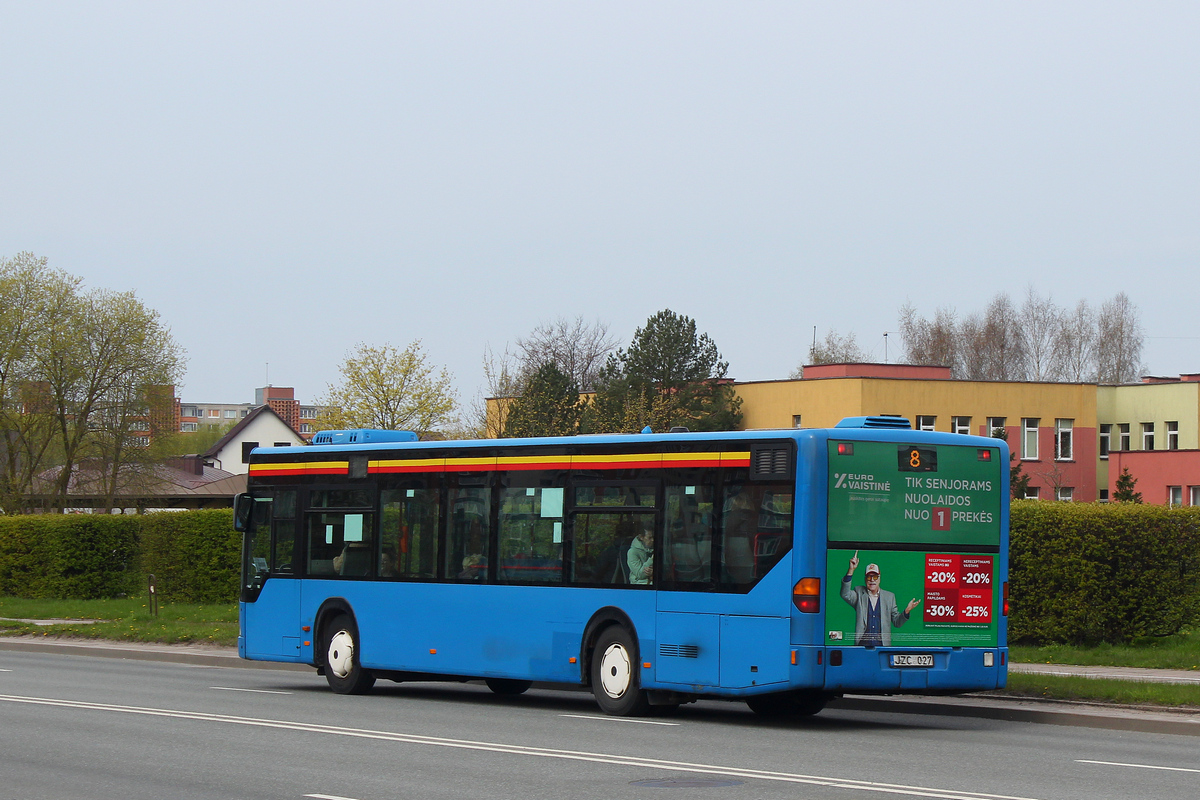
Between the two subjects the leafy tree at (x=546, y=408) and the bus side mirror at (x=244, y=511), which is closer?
the bus side mirror at (x=244, y=511)

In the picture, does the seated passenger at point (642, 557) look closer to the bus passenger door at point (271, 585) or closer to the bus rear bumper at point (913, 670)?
the bus rear bumper at point (913, 670)

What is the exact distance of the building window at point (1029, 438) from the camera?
73.6 m

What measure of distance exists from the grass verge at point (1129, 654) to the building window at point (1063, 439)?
53.4 meters

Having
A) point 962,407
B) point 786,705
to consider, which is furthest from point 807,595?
point 962,407

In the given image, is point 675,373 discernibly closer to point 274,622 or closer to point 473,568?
point 274,622

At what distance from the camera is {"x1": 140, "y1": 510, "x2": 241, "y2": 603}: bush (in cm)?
3469

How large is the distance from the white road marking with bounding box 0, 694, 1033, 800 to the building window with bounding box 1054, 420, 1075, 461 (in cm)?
6349

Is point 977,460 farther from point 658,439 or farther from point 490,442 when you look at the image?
point 490,442

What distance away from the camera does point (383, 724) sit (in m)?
14.3

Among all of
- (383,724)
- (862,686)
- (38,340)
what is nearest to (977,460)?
(862,686)

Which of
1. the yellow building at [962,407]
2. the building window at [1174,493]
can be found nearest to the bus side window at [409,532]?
the yellow building at [962,407]

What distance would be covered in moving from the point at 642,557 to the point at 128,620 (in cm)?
1948

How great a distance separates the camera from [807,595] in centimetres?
1377

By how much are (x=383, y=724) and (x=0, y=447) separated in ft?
180
